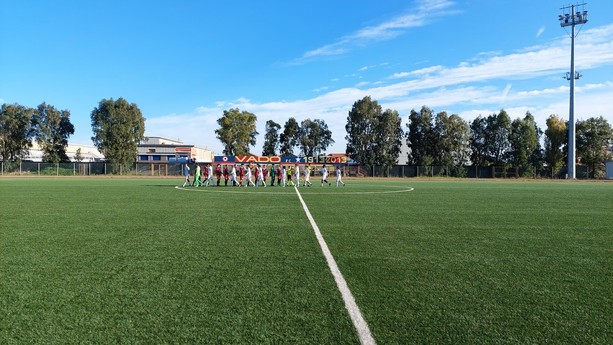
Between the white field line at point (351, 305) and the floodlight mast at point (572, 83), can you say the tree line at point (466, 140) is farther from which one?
the white field line at point (351, 305)

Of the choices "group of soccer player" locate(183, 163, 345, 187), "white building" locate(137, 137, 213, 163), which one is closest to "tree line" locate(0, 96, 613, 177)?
"white building" locate(137, 137, 213, 163)

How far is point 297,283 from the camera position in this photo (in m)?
5.20

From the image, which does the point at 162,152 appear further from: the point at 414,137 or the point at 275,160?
the point at 414,137

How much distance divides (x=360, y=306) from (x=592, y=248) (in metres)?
5.51

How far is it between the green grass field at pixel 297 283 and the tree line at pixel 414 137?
2181 inches

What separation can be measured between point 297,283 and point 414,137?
64.1 metres

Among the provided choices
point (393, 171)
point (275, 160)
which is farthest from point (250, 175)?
point (393, 171)

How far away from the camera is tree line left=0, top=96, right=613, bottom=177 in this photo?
6275cm

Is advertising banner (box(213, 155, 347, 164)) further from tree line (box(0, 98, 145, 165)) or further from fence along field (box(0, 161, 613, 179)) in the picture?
tree line (box(0, 98, 145, 165))

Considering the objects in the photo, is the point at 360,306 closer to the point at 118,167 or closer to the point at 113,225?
the point at 113,225

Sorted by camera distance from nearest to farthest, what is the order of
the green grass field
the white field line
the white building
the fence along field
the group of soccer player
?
the white field line
the green grass field
the group of soccer player
the fence along field
the white building

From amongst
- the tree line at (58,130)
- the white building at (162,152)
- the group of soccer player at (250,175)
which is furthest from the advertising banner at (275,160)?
the group of soccer player at (250,175)

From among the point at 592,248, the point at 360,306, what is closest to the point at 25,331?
the point at 360,306

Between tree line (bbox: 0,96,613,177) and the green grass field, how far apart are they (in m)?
55.4
